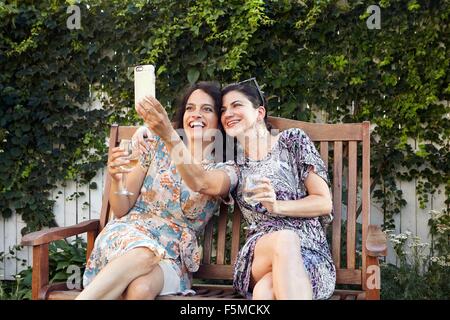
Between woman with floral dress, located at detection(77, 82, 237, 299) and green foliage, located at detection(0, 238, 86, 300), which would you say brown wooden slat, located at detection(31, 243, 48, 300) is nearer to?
woman with floral dress, located at detection(77, 82, 237, 299)

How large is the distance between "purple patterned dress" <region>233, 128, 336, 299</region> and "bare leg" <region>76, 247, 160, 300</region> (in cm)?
43

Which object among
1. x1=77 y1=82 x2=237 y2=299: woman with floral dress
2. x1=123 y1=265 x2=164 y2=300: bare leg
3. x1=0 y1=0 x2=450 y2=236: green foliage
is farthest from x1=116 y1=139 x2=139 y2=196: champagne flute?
x1=0 y1=0 x2=450 y2=236: green foliage

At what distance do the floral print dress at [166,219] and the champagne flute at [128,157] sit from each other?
0.19 feet

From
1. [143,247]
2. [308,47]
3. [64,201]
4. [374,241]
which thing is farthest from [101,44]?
[374,241]

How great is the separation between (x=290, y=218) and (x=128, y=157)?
0.74 m

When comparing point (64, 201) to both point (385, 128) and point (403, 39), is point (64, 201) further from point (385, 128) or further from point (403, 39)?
point (403, 39)

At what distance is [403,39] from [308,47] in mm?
615

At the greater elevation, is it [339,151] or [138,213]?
[339,151]

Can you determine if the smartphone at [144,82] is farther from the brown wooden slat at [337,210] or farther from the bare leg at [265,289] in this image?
the brown wooden slat at [337,210]

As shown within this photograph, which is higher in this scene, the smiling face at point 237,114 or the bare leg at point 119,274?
the smiling face at point 237,114

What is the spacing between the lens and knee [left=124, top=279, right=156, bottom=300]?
91.4 inches

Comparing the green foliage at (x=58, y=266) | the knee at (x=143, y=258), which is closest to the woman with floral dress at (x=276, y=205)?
the knee at (x=143, y=258)

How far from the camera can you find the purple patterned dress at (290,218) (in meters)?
2.50

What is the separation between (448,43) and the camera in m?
3.86
